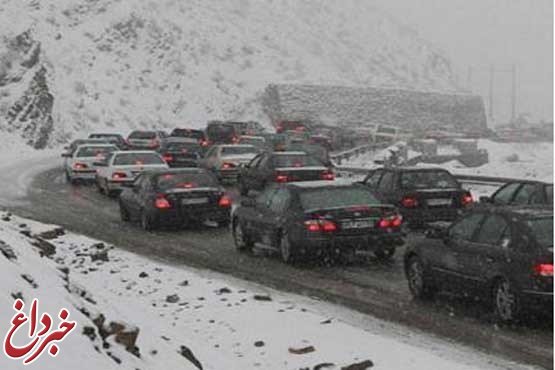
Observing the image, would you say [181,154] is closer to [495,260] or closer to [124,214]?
[124,214]

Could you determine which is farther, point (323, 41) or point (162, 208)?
point (323, 41)

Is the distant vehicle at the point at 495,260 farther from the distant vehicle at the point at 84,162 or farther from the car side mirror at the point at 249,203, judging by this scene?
the distant vehicle at the point at 84,162

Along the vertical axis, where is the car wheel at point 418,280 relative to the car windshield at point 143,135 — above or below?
below

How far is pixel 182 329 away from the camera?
11.4 metres

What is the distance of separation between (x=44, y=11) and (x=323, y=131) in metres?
32.1

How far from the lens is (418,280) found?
43.3ft

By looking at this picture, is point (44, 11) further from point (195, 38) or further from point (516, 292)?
point (516, 292)

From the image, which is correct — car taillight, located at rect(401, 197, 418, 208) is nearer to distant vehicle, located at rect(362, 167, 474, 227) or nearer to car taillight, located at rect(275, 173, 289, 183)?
distant vehicle, located at rect(362, 167, 474, 227)

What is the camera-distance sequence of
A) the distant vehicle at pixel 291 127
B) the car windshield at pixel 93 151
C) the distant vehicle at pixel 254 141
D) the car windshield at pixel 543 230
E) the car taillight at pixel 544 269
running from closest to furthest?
the car taillight at pixel 544 269
the car windshield at pixel 543 230
the car windshield at pixel 93 151
the distant vehicle at pixel 254 141
the distant vehicle at pixel 291 127

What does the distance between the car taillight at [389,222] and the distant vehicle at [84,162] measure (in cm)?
2259

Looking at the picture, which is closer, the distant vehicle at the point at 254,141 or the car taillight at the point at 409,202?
the car taillight at the point at 409,202

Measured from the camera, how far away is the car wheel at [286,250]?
631 inches

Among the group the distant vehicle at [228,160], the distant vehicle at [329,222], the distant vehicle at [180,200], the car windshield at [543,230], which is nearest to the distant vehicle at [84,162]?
the distant vehicle at [228,160]

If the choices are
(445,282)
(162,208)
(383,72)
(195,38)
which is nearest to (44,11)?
(195,38)
